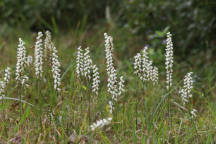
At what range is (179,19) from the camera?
5.61 metres

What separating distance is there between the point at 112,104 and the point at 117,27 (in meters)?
3.86

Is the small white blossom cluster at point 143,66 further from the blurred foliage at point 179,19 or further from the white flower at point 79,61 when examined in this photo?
the blurred foliage at point 179,19

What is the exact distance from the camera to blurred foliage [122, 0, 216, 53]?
17.3 ft

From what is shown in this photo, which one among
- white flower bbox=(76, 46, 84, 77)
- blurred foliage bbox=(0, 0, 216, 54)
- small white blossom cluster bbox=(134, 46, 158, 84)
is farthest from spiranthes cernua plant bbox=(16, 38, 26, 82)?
blurred foliage bbox=(0, 0, 216, 54)

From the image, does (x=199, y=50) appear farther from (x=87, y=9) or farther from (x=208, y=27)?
(x=87, y=9)

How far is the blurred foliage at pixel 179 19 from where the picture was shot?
528 cm

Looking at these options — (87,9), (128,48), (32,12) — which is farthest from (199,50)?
(32,12)

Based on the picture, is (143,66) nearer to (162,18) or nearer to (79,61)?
(79,61)

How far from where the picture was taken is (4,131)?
283cm

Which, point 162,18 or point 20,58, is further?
point 162,18

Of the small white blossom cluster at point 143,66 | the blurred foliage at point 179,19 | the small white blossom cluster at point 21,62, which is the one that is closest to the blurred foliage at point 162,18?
the blurred foliage at point 179,19

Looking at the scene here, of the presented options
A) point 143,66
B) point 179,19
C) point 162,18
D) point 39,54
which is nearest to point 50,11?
point 162,18

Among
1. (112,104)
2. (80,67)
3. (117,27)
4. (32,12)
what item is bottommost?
(112,104)

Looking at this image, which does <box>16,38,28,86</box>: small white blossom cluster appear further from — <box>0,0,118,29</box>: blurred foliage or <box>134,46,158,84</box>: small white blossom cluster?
<box>0,0,118,29</box>: blurred foliage
